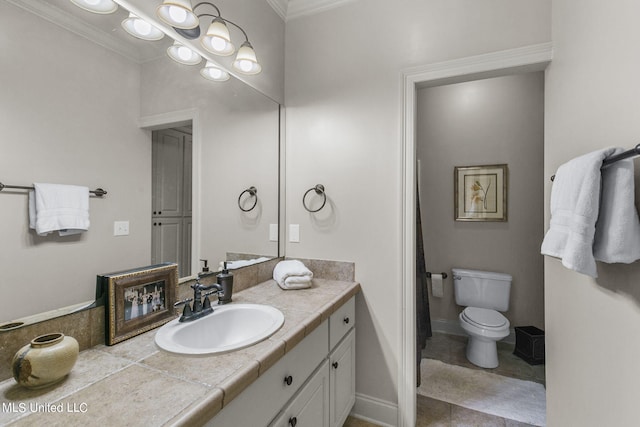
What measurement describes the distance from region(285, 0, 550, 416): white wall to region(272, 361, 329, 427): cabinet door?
20.0 inches

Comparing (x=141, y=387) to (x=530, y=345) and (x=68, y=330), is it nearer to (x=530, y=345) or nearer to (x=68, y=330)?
(x=68, y=330)

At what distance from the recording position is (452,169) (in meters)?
2.96

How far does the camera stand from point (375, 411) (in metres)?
1.82

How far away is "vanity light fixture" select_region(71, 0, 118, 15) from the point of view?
1.01 m

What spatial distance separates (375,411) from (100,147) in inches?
78.9

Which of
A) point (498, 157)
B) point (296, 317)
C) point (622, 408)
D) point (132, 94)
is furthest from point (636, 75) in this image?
point (498, 157)

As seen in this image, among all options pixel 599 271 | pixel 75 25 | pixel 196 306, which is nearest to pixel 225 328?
pixel 196 306

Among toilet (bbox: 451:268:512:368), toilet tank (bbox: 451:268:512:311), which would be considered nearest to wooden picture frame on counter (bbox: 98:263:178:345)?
toilet (bbox: 451:268:512:368)

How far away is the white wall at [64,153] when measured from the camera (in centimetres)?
86

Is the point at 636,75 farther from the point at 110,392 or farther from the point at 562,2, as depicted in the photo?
the point at 110,392

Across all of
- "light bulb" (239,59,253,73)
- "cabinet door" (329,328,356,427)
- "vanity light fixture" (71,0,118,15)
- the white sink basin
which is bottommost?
"cabinet door" (329,328,356,427)

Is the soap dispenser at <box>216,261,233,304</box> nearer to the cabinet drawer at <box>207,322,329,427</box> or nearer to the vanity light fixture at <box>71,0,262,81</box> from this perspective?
the cabinet drawer at <box>207,322,329,427</box>

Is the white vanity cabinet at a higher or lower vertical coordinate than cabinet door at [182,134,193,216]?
lower

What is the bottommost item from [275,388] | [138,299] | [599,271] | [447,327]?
[447,327]
